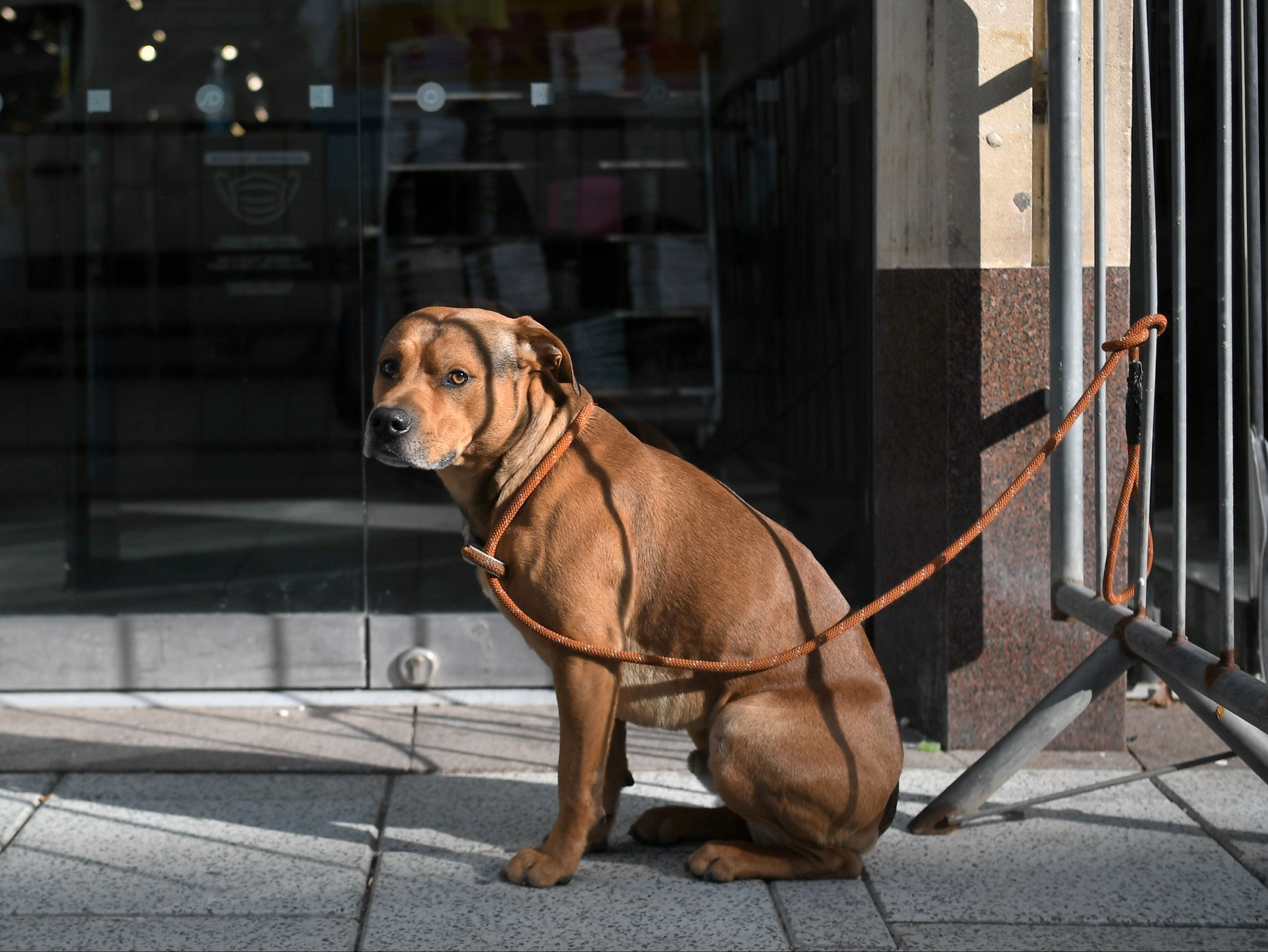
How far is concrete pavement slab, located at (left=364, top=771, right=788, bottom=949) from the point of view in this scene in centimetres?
319

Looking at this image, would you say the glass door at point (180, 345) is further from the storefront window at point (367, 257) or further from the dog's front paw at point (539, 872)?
the dog's front paw at point (539, 872)

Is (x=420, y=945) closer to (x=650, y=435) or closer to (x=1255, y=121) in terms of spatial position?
(x=650, y=435)

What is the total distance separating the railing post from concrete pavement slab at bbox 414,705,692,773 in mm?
1397

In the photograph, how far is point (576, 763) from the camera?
3.44 m

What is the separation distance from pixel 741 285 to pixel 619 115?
0.80 m

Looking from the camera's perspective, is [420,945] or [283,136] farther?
[283,136]

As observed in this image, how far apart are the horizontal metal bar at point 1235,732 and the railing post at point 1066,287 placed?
Answer: 0.68m

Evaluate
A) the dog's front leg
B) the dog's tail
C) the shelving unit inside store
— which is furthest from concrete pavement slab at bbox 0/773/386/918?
the shelving unit inside store

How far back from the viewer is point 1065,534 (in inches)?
158

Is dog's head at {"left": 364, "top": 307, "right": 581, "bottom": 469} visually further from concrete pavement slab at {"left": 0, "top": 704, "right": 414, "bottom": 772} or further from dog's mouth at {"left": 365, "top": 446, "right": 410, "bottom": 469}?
concrete pavement slab at {"left": 0, "top": 704, "right": 414, "bottom": 772}

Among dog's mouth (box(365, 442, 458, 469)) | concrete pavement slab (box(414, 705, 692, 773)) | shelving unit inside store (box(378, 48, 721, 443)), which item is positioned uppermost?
shelving unit inside store (box(378, 48, 721, 443))

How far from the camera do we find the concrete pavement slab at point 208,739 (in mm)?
4430

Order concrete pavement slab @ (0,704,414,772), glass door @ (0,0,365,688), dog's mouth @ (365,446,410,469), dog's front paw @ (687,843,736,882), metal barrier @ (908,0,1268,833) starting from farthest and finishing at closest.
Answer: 1. glass door @ (0,0,365,688)
2. concrete pavement slab @ (0,704,414,772)
3. dog's front paw @ (687,843,736,882)
4. dog's mouth @ (365,446,410,469)
5. metal barrier @ (908,0,1268,833)

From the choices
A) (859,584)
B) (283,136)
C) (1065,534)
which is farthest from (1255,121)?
(283,136)
